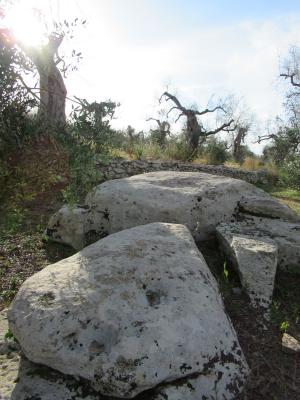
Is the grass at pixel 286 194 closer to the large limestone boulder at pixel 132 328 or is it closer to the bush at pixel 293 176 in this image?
the bush at pixel 293 176

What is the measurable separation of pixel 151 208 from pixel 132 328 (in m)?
2.84

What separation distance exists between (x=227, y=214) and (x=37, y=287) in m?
3.25

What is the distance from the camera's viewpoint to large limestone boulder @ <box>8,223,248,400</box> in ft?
8.28

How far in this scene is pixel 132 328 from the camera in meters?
2.68

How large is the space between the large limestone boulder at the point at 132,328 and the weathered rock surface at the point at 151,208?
6.56 feet

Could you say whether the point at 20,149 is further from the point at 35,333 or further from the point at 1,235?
the point at 1,235

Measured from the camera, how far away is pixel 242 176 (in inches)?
577

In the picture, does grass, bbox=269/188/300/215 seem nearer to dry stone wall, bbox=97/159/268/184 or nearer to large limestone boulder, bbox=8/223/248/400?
dry stone wall, bbox=97/159/268/184

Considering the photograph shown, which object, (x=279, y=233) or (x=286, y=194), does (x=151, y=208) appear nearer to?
(x=279, y=233)

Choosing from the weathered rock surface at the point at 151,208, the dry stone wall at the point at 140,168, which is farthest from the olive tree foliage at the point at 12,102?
the dry stone wall at the point at 140,168

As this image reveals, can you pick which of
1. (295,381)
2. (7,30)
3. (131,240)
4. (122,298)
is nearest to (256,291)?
(295,381)

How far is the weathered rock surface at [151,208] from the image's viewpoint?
537cm

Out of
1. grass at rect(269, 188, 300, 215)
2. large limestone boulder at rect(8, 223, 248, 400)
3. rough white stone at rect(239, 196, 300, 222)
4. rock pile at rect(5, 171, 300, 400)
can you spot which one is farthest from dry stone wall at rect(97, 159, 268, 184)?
large limestone boulder at rect(8, 223, 248, 400)

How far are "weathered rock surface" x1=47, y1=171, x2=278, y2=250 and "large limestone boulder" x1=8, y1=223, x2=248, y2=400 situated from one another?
6.56ft
